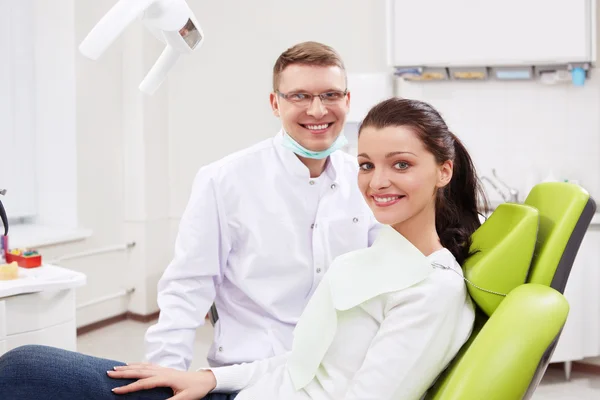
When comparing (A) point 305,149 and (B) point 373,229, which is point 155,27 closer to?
(A) point 305,149

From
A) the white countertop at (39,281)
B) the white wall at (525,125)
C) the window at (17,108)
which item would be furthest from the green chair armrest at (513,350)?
the window at (17,108)

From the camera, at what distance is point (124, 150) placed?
4055mm

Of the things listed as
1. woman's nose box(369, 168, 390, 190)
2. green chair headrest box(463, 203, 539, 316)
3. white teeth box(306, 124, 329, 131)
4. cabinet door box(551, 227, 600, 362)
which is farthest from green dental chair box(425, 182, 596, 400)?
cabinet door box(551, 227, 600, 362)

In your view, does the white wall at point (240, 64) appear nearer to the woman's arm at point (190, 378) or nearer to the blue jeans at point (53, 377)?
the woman's arm at point (190, 378)

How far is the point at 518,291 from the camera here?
104 centimetres

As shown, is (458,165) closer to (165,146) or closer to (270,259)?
(270,259)

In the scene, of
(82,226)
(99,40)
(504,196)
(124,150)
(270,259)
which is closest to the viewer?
(99,40)

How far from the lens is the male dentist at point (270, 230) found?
1.53 metres

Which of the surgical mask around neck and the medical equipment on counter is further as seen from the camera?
the medical equipment on counter

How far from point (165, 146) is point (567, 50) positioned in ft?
8.31

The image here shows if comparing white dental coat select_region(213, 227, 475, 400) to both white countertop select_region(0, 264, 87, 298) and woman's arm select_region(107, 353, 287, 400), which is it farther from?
white countertop select_region(0, 264, 87, 298)

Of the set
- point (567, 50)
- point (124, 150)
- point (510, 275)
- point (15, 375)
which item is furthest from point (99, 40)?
point (124, 150)

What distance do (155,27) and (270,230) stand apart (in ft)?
1.89

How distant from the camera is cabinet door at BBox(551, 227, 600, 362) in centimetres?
289
